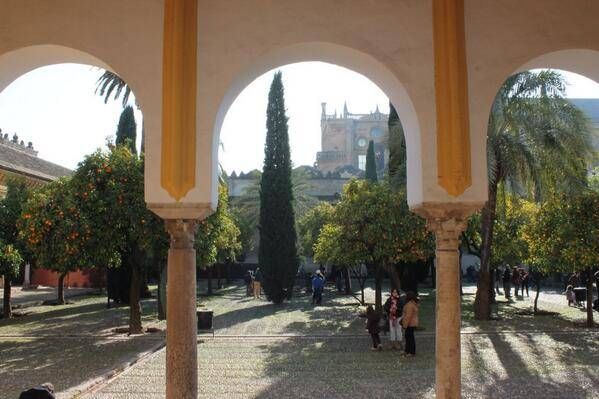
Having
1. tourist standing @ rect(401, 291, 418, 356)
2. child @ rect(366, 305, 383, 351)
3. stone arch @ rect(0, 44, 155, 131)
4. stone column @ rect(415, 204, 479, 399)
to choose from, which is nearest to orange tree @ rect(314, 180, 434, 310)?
child @ rect(366, 305, 383, 351)

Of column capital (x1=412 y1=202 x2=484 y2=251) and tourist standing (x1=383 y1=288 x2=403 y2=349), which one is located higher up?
column capital (x1=412 y1=202 x2=484 y2=251)

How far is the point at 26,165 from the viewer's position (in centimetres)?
2761

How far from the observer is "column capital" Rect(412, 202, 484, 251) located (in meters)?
5.87

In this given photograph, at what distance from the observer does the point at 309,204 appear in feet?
121

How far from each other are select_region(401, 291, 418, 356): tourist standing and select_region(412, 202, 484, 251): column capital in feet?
13.7

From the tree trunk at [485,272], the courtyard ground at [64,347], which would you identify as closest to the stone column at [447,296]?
the courtyard ground at [64,347]

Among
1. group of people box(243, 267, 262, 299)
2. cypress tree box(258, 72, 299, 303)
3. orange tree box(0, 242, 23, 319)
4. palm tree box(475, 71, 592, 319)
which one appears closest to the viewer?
palm tree box(475, 71, 592, 319)

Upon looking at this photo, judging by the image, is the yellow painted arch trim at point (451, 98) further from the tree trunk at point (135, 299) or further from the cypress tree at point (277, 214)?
the cypress tree at point (277, 214)

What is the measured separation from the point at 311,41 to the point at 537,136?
8.88 meters

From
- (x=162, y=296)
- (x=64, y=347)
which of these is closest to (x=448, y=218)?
(x=64, y=347)

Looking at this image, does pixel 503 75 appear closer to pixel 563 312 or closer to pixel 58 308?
pixel 563 312

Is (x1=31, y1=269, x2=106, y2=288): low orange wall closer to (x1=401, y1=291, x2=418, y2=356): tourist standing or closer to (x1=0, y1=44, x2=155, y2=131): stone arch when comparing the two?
(x1=401, y1=291, x2=418, y2=356): tourist standing

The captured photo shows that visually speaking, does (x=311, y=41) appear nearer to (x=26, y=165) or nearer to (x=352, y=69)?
(x=352, y=69)

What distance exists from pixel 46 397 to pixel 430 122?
421 cm
